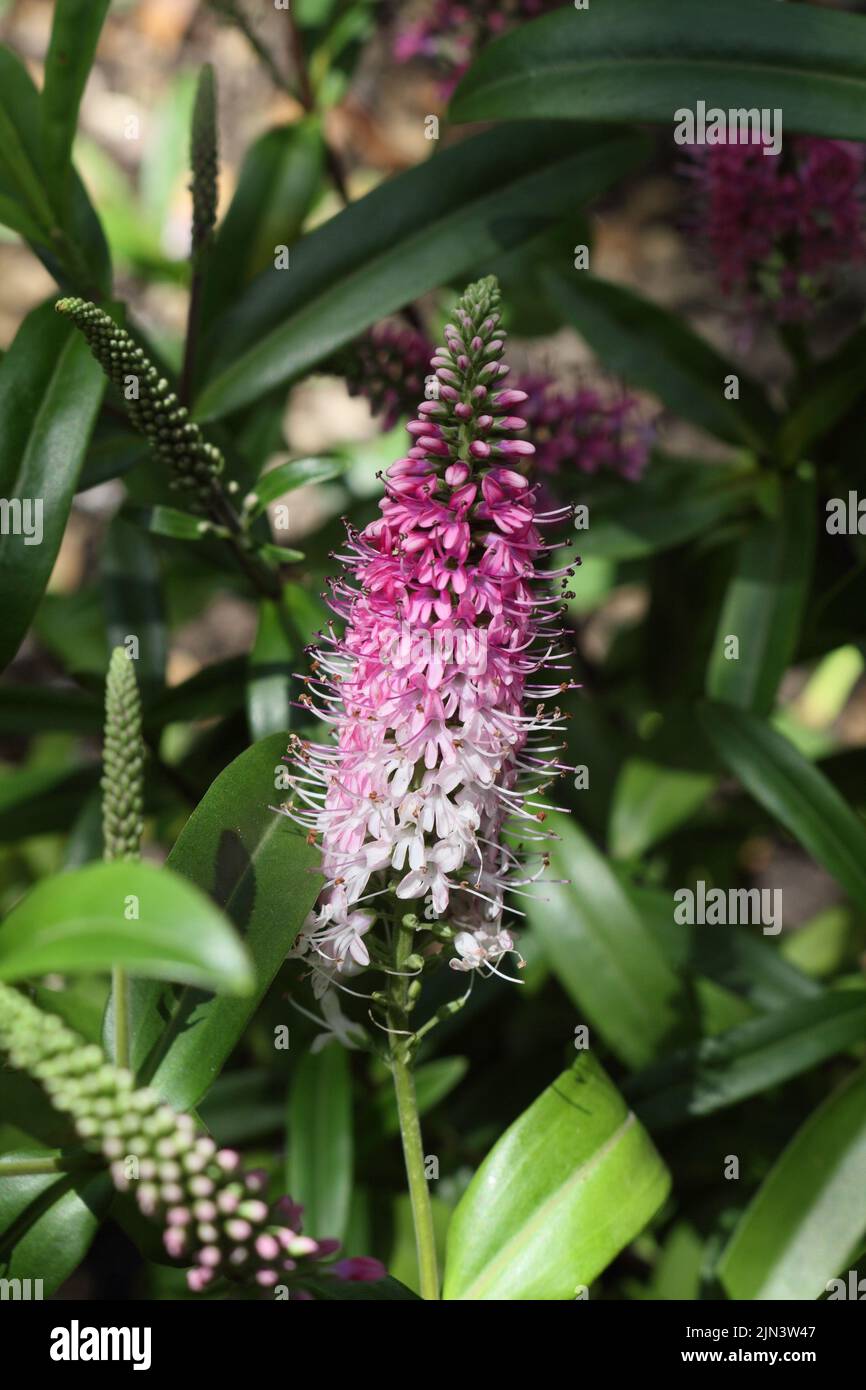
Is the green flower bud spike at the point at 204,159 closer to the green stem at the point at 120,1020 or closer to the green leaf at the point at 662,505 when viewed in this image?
the green leaf at the point at 662,505

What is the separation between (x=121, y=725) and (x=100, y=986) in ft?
5.00

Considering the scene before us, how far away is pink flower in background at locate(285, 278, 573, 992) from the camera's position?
1306 millimetres

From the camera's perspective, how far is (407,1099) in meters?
1.47

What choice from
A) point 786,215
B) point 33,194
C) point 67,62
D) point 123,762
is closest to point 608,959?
point 123,762

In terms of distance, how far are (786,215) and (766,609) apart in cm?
72

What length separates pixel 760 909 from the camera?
10.1ft

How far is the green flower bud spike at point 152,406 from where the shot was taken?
1438 mm

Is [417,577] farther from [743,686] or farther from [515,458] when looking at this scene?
[743,686]

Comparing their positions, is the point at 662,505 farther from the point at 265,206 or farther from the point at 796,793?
the point at 265,206

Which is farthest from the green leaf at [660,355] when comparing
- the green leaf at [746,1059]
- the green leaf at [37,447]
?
the green leaf at [746,1059]

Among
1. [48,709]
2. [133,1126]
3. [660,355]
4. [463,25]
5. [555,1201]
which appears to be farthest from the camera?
[463,25]

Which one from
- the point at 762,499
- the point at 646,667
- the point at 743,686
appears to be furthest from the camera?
the point at 646,667
